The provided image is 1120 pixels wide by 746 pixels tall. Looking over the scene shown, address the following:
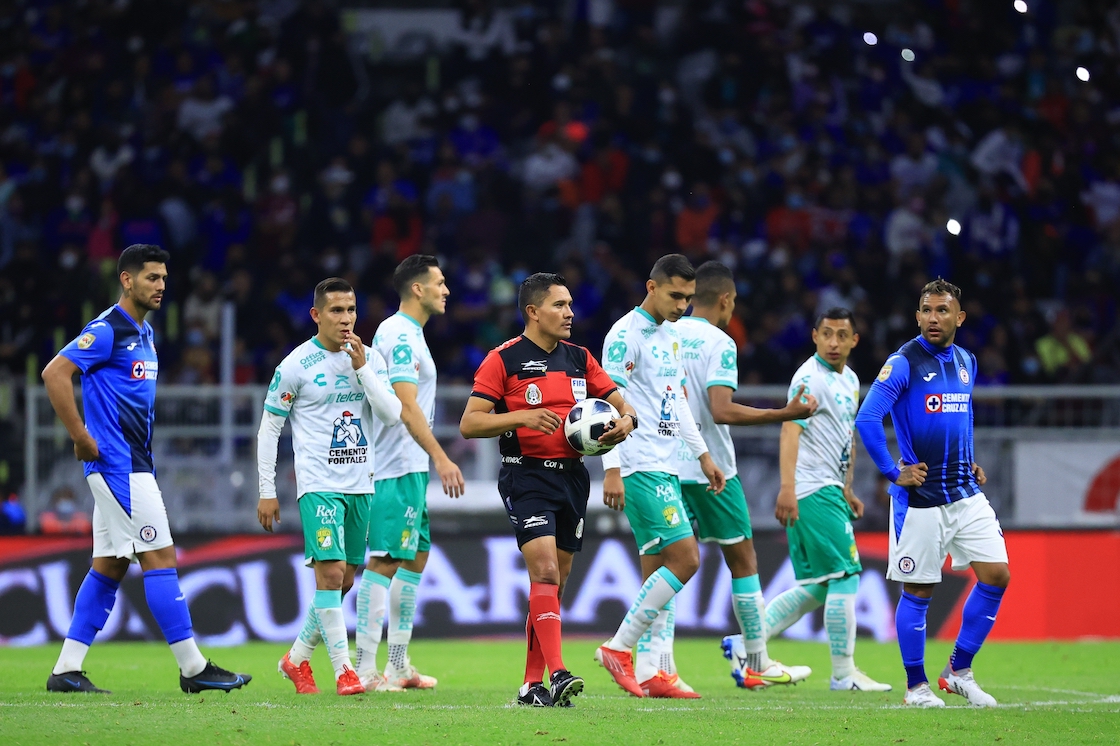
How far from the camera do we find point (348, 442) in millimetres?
8977

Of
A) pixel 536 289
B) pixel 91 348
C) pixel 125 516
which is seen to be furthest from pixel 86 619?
pixel 536 289

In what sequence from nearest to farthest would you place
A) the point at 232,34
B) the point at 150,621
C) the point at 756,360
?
the point at 150,621, the point at 756,360, the point at 232,34

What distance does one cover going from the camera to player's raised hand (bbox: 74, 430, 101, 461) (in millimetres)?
8227

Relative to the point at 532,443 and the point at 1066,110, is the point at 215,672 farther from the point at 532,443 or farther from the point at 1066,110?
the point at 1066,110

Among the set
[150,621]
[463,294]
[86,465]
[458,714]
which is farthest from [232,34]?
[458,714]

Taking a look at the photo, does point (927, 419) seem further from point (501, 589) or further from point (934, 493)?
point (501, 589)

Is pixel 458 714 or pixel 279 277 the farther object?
pixel 279 277

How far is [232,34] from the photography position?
73.9ft

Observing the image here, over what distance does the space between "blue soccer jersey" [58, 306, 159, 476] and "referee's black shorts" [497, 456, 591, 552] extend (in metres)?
2.38

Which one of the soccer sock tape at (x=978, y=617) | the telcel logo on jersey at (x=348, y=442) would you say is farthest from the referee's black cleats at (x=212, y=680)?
the soccer sock tape at (x=978, y=617)

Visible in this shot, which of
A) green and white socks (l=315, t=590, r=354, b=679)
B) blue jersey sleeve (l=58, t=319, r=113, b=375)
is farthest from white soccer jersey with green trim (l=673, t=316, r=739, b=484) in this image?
blue jersey sleeve (l=58, t=319, r=113, b=375)

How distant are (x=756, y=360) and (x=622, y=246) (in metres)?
3.24

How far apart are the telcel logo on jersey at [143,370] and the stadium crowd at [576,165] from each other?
8.80 metres

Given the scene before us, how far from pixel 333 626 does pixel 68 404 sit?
81.9 inches
